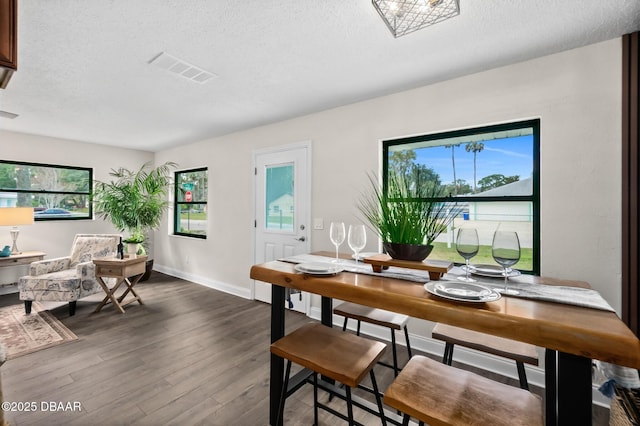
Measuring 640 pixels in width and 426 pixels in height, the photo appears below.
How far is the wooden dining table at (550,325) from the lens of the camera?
2.58 ft

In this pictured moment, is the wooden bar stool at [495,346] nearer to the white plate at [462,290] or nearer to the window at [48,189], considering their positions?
the white plate at [462,290]

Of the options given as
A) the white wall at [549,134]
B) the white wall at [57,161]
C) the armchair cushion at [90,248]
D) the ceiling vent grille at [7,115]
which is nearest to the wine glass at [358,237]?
the white wall at [549,134]

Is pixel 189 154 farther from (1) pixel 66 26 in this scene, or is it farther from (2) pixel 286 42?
(2) pixel 286 42

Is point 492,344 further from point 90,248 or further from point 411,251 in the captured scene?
point 90,248

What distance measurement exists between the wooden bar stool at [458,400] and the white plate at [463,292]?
34 centimetres

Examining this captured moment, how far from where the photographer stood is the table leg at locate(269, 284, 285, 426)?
1.52m

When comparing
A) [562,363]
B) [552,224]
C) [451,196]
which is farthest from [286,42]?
[552,224]

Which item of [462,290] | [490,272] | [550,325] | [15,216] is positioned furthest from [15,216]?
[550,325]

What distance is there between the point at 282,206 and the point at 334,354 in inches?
105

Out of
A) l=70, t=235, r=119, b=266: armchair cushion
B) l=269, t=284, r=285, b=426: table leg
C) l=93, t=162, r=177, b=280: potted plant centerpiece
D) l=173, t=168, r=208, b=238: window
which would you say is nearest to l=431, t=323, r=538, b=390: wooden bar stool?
l=269, t=284, r=285, b=426: table leg

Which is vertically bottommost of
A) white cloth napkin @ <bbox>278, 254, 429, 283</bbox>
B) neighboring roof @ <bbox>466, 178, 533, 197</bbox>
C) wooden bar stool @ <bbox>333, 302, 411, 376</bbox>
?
wooden bar stool @ <bbox>333, 302, 411, 376</bbox>

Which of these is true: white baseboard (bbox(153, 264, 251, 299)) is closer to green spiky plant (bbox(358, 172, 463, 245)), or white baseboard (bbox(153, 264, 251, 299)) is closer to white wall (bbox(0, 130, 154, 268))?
white wall (bbox(0, 130, 154, 268))

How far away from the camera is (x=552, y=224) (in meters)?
2.13

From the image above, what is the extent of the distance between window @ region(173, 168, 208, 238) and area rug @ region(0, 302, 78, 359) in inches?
87.0
